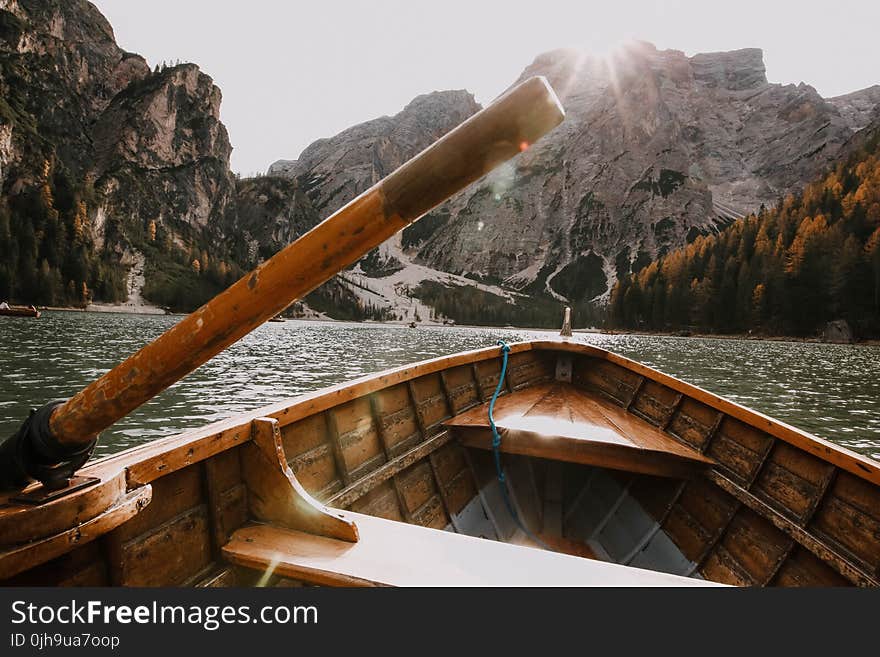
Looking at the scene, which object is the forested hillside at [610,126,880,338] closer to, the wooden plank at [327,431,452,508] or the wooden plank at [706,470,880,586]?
the wooden plank at [706,470,880,586]

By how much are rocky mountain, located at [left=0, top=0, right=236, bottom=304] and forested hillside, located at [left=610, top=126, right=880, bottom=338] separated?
145838 millimetres

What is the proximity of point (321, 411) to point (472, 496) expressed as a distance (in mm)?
3129

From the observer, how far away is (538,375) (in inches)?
394

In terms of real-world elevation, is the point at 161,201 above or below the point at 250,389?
above

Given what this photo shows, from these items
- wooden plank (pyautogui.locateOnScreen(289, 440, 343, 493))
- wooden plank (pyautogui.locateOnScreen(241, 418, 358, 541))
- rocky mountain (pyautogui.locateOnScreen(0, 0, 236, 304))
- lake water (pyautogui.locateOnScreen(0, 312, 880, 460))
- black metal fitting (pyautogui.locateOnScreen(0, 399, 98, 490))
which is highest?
rocky mountain (pyautogui.locateOnScreen(0, 0, 236, 304))

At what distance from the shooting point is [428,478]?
6.02 meters

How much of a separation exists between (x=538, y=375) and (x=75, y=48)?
23167 centimetres

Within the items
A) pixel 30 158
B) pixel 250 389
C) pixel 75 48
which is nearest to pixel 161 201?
pixel 30 158

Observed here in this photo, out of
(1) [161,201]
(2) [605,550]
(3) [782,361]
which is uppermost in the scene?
(1) [161,201]

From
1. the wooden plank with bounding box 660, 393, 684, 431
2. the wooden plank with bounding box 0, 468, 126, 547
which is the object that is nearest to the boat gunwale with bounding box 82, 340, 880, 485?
the wooden plank with bounding box 660, 393, 684, 431

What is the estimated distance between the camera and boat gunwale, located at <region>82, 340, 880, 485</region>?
2574mm

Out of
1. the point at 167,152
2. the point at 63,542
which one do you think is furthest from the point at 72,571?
the point at 167,152

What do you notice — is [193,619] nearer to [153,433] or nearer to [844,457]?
[844,457]

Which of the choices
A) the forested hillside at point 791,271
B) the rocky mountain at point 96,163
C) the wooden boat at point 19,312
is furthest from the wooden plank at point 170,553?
the rocky mountain at point 96,163
